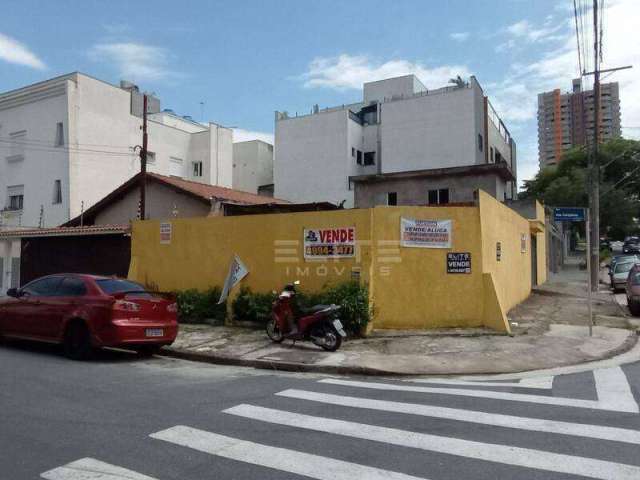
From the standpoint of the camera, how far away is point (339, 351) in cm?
1006

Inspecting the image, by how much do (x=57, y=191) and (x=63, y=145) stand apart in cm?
288

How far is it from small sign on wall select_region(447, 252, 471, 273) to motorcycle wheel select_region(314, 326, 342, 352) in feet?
10.9

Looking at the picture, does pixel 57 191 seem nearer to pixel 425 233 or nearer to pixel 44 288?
pixel 44 288

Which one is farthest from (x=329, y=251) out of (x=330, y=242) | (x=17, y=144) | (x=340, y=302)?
(x=17, y=144)

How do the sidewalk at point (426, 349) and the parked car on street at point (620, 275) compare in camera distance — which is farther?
the parked car on street at point (620, 275)

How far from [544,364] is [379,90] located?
146 feet

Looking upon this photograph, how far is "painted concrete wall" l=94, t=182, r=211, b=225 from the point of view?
20.8 meters

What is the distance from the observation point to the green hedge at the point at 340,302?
36.5ft

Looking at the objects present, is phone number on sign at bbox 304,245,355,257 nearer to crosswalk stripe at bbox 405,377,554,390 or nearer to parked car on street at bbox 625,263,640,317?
crosswalk stripe at bbox 405,377,554,390

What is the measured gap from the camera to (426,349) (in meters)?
10.1

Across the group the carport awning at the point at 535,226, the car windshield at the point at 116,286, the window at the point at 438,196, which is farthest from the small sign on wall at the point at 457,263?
the window at the point at 438,196

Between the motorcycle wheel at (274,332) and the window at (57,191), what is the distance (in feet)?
90.2

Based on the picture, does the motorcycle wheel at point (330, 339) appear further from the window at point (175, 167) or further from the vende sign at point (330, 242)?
the window at point (175, 167)

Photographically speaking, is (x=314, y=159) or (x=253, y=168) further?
(x=253, y=168)
